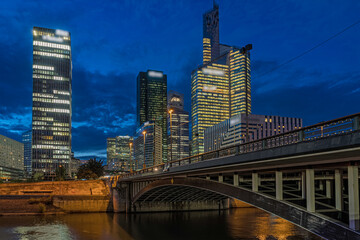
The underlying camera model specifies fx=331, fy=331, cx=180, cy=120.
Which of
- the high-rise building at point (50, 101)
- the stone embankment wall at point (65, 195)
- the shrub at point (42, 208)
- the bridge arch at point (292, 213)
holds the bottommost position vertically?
the shrub at point (42, 208)

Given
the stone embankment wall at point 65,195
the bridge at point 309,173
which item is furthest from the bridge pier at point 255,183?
the stone embankment wall at point 65,195

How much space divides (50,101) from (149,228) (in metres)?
156

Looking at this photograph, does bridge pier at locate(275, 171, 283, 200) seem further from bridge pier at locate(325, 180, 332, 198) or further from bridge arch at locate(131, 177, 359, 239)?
bridge pier at locate(325, 180, 332, 198)

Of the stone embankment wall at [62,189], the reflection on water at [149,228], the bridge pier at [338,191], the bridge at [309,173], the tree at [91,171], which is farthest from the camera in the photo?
the tree at [91,171]

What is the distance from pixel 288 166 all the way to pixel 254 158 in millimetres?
2347

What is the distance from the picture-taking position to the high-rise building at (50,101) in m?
187

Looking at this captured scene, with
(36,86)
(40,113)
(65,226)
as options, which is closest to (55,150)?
(40,113)

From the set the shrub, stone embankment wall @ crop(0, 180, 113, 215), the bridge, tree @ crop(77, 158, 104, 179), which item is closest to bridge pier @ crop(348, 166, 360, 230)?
the bridge

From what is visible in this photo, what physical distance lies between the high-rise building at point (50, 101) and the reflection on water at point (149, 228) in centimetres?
13546

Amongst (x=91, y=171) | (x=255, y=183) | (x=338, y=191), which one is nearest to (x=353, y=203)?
(x=338, y=191)

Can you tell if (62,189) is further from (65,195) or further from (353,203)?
(353,203)

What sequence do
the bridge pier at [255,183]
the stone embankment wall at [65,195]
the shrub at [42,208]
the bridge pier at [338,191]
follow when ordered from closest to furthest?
the bridge pier at [338,191] → the bridge pier at [255,183] → the shrub at [42,208] → the stone embankment wall at [65,195]

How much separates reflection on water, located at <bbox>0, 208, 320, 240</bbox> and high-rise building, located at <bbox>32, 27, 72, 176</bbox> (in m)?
135

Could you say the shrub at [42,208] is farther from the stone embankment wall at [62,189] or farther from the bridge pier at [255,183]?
the bridge pier at [255,183]
